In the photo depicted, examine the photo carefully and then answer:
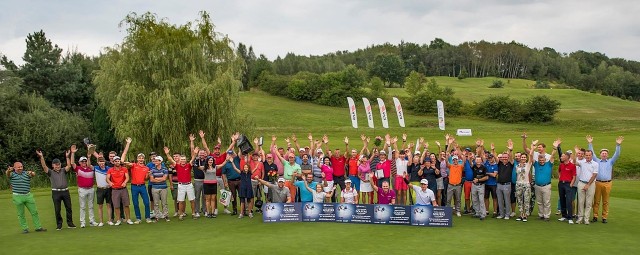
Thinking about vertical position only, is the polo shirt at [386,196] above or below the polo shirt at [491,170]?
below

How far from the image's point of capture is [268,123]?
218 ft

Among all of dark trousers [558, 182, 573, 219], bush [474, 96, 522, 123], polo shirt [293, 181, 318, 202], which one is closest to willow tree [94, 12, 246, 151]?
polo shirt [293, 181, 318, 202]

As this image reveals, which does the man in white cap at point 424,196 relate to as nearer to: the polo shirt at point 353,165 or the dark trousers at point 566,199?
the polo shirt at point 353,165

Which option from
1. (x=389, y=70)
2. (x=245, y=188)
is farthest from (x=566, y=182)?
(x=389, y=70)

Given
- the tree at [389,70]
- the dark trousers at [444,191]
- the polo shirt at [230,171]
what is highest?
the tree at [389,70]

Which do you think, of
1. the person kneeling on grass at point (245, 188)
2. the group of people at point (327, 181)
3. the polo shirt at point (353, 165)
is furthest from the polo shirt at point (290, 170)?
the polo shirt at point (353, 165)

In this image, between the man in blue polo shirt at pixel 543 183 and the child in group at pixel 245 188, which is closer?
the man in blue polo shirt at pixel 543 183

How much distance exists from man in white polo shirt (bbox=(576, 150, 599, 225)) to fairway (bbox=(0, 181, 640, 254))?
1.44 ft

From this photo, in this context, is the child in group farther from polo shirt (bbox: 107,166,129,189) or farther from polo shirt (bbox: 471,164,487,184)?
polo shirt (bbox: 471,164,487,184)

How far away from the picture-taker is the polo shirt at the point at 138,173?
49.8ft

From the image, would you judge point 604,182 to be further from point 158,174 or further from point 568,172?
point 158,174

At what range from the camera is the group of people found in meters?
14.7

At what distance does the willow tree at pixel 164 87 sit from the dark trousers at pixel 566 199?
18.4 metres

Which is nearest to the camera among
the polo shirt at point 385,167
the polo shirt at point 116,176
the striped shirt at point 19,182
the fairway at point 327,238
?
the fairway at point 327,238
